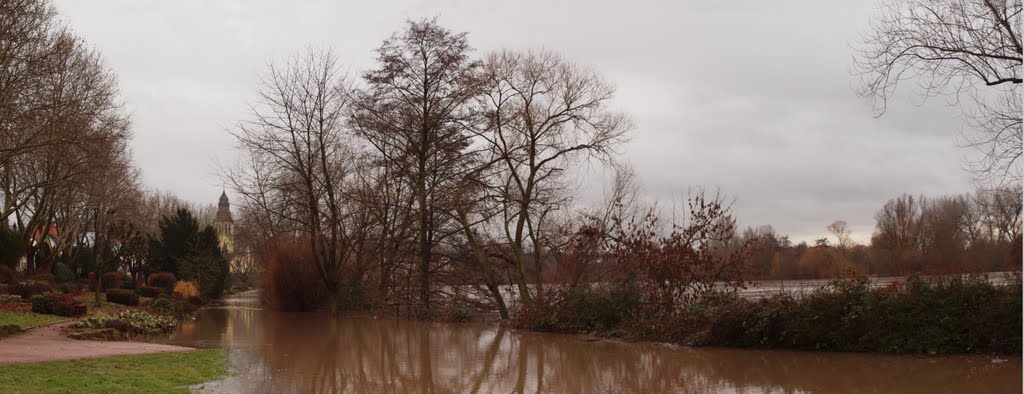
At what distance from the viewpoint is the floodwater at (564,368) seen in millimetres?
11562

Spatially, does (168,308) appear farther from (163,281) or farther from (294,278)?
(163,281)

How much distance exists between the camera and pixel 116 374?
40.6 feet

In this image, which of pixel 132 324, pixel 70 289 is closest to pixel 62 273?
pixel 70 289

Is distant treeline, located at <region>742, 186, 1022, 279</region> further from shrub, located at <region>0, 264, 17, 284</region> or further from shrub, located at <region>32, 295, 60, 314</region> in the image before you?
shrub, located at <region>0, 264, 17, 284</region>

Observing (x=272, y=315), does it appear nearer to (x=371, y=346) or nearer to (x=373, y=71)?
(x=373, y=71)

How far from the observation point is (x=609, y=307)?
19.7m

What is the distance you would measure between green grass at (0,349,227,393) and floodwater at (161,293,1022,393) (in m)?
0.53

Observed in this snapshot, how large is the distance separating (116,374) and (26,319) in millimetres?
12510

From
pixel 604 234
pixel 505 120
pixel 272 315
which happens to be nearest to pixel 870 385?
pixel 604 234

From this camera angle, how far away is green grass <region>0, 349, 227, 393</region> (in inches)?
427

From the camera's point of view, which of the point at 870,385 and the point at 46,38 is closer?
the point at 870,385

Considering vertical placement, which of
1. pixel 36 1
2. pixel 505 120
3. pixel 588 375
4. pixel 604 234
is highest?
pixel 36 1

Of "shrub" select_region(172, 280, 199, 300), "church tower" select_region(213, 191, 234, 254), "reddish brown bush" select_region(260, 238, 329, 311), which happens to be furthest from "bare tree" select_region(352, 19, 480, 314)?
"church tower" select_region(213, 191, 234, 254)

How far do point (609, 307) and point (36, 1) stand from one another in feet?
51.2
